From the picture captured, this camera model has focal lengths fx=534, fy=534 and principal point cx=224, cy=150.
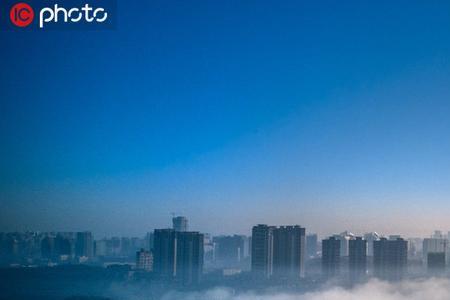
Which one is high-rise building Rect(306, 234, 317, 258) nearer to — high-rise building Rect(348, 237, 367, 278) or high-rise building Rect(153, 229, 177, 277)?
high-rise building Rect(348, 237, 367, 278)

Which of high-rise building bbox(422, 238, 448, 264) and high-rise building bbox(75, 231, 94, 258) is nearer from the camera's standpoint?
high-rise building bbox(422, 238, 448, 264)

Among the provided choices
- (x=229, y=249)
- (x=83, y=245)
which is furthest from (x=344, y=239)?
(x=83, y=245)

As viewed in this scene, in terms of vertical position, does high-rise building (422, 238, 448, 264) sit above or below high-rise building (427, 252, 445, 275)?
above

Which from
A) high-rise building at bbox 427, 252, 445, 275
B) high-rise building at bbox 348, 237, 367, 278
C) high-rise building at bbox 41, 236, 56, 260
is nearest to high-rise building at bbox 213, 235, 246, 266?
high-rise building at bbox 348, 237, 367, 278

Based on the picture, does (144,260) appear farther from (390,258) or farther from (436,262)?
(436,262)

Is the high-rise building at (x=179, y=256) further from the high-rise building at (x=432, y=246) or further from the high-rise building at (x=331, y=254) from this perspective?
the high-rise building at (x=432, y=246)

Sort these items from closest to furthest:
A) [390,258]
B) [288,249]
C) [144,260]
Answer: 1. [390,258]
2. [288,249]
3. [144,260]
